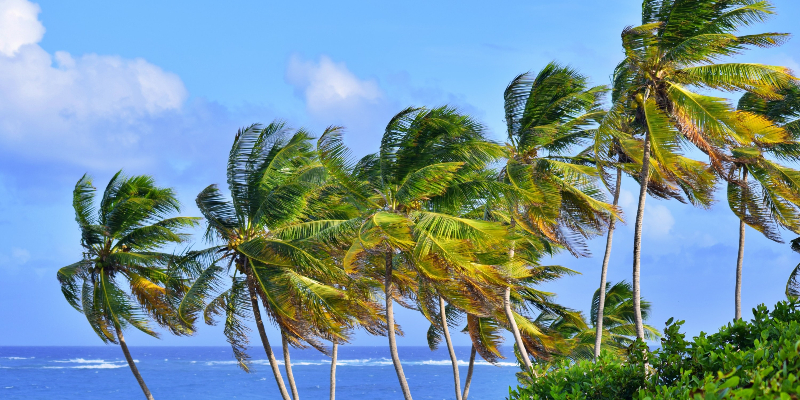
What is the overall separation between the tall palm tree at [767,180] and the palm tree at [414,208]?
6.94 metres

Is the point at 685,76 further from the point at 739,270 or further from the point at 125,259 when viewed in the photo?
the point at 125,259

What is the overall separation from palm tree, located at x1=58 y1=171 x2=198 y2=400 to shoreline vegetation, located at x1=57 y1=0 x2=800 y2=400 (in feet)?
0.16

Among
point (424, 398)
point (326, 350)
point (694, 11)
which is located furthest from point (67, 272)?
point (424, 398)

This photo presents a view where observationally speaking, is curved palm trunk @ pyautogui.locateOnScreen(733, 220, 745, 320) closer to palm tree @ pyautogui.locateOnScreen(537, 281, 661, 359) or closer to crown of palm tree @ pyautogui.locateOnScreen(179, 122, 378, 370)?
palm tree @ pyautogui.locateOnScreen(537, 281, 661, 359)

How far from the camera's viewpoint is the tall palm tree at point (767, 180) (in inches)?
631

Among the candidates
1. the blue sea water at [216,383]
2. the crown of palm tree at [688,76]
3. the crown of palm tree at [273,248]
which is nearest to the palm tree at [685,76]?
the crown of palm tree at [688,76]

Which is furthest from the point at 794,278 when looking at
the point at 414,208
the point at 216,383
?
the point at 216,383

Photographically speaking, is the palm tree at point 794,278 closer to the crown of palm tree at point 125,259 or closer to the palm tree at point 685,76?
the palm tree at point 685,76

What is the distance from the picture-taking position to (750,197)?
1744 cm

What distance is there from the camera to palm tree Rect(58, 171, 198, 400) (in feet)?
55.8

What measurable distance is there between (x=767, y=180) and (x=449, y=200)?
8.29 metres

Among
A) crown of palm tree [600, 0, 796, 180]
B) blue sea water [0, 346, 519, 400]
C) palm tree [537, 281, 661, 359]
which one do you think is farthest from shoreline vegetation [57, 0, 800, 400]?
blue sea water [0, 346, 519, 400]

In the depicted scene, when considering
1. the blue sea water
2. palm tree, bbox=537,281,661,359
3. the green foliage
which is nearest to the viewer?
the green foliage

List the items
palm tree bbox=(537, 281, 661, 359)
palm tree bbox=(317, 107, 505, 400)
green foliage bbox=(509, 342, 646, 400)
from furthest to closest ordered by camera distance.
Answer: palm tree bbox=(537, 281, 661, 359)
palm tree bbox=(317, 107, 505, 400)
green foliage bbox=(509, 342, 646, 400)
